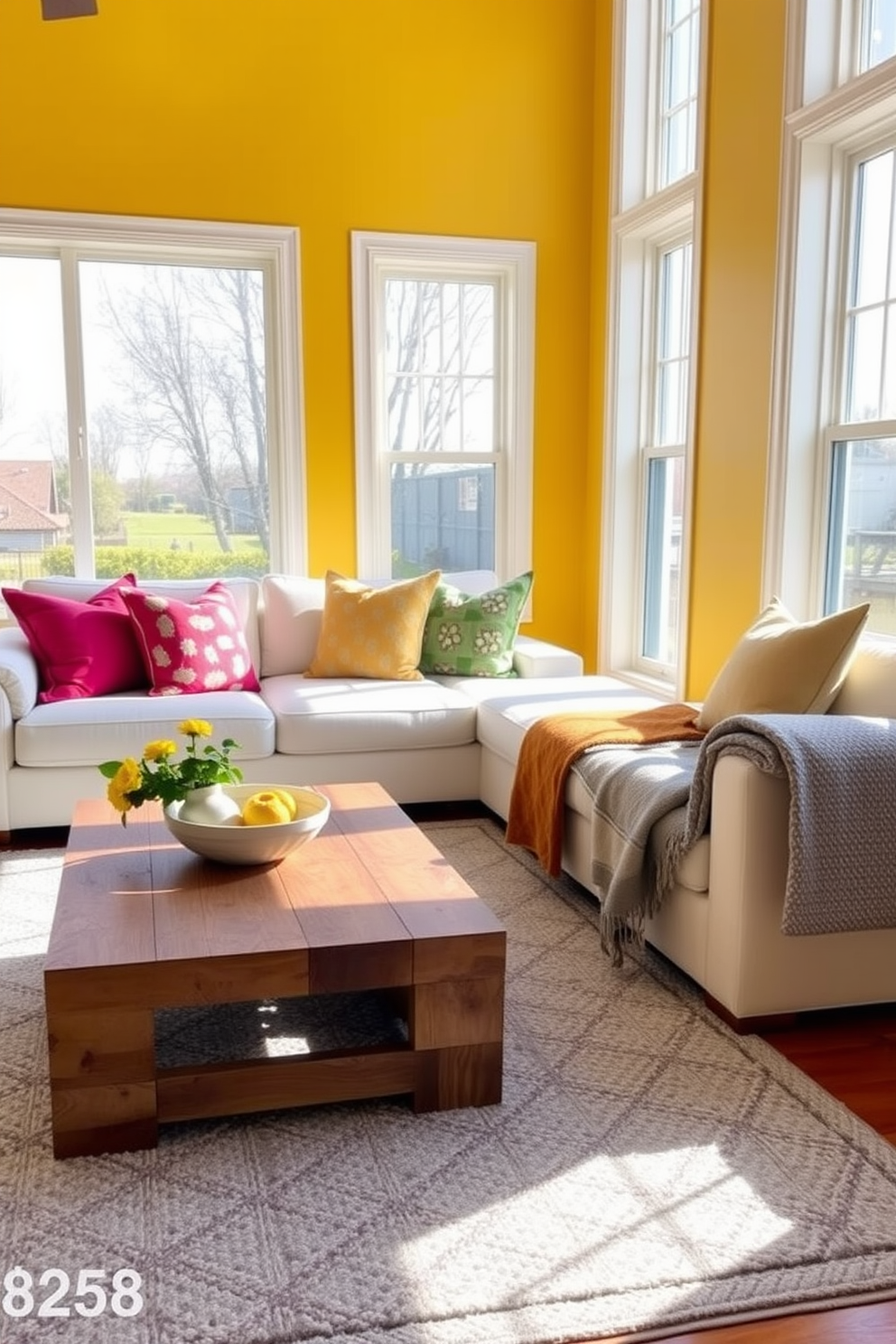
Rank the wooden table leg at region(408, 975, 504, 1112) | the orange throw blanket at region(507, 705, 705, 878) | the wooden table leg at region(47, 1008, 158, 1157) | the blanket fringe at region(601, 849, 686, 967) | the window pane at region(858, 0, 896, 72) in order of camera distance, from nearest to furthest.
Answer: the wooden table leg at region(47, 1008, 158, 1157) < the wooden table leg at region(408, 975, 504, 1112) < the blanket fringe at region(601, 849, 686, 967) < the orange throw blanket at region(507, 705, 705, 878) < the window pane at region(858, 0, 896, 72)

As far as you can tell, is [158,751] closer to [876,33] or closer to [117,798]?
[117,798]

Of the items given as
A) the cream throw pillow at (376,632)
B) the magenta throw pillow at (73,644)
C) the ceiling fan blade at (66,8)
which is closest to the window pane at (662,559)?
the cream throw pillow at (376,632)

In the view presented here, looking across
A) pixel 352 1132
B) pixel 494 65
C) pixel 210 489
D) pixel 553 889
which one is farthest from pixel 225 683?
pixel 494 65

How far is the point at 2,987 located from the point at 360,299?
3.28m

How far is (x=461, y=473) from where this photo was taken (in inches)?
204

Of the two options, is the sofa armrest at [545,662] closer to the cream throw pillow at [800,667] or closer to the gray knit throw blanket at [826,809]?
the cream throw pillow at [800,667]

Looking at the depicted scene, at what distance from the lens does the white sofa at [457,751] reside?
2412mm

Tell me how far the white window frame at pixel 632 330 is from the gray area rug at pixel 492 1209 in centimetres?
241

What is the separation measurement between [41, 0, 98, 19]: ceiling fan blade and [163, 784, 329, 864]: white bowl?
1631mm

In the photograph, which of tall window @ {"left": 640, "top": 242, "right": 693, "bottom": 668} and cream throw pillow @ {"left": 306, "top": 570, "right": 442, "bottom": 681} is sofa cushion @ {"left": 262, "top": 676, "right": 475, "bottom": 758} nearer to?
cream throw pillow @ {"left": 306, "top": 570, "right": 442, "bottom": 681}

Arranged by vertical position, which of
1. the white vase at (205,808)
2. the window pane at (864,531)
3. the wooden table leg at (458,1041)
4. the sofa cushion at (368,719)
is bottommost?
the wooden table leg at (458,1041)

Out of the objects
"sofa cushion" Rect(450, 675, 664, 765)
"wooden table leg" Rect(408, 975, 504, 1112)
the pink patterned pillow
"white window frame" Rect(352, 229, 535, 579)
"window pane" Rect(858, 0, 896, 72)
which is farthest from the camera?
"white window frame" Rect(352, 229, 535, 579)

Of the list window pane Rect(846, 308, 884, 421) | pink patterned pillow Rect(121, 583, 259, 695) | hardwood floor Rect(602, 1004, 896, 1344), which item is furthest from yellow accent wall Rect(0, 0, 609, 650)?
hardwood floor Rect(602, 1004, 896, 1344)

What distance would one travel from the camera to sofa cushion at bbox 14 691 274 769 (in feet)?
12.0
